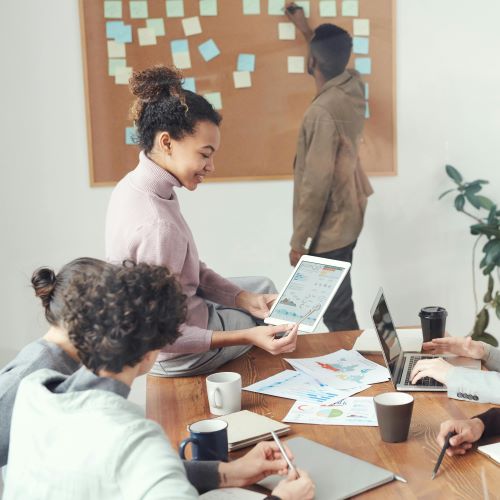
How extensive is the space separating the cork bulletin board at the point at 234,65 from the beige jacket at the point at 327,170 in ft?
0.72

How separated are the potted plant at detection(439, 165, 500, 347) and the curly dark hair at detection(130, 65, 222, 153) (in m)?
1.82

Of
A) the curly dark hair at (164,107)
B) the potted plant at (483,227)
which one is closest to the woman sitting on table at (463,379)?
the curly dark hair at (164,107)

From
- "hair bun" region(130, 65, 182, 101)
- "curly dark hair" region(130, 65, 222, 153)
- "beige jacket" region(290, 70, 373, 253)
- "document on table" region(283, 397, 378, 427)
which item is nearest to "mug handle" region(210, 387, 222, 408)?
"document on table" region(283, 397, 378, 427)

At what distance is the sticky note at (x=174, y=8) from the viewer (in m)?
3.25

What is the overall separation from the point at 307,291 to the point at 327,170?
139 centimetres

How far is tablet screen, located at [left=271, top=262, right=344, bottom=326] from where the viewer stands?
5.93 ft

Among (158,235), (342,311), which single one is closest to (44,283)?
(158,235)

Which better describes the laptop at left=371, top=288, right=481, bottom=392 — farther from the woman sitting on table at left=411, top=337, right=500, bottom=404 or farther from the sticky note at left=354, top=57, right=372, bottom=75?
the sticky note at left=354, top=57, right=372, bottom=75

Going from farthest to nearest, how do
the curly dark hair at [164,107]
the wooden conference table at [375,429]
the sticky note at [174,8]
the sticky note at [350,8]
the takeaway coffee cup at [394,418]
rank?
the sticky note at [350,8], the sticky note at [174,8], the curly dark hair at [164,107], the takeaway coffee cup at [394,418], the wooden conference table at [375,429]

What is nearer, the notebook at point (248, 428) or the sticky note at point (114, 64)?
the notebook at point (248, 428)

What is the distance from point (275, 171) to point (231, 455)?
2.28 m

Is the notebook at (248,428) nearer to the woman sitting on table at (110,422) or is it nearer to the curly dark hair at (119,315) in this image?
the woman sitting on table at (110,422)

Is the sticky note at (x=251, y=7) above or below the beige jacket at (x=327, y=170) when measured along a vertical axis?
above

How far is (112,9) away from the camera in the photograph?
323 cm
